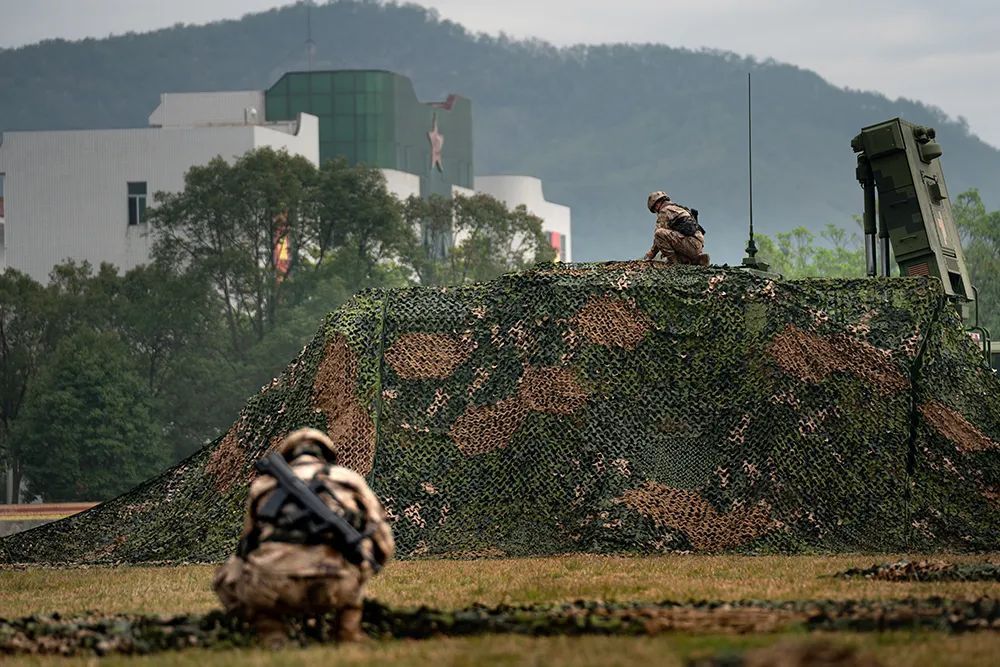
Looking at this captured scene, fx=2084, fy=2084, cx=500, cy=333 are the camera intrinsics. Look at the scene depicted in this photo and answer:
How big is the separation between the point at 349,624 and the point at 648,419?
36.2ft

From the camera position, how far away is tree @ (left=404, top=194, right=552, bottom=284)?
9031 cm

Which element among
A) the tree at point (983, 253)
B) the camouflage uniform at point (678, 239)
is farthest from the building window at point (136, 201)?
the camouflage uniform at point (678, 239)

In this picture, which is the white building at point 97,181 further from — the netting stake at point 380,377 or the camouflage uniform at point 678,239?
the netting stake at point 380,377

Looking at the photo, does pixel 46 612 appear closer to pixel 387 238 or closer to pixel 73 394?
pixel 73 394

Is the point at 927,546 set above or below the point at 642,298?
below

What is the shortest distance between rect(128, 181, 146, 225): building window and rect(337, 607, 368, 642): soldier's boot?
274 feet

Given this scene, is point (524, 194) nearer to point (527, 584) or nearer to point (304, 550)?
point (527, 584)

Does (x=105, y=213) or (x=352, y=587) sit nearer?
(x=352, y=587)

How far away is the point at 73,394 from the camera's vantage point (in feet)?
205

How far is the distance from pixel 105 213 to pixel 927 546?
77328 millimetres

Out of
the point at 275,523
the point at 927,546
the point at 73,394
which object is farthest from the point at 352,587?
the point at 73,394

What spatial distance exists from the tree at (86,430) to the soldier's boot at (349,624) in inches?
1922

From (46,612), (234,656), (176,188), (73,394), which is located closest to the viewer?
(234,656)

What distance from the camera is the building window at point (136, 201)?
9581 cm
